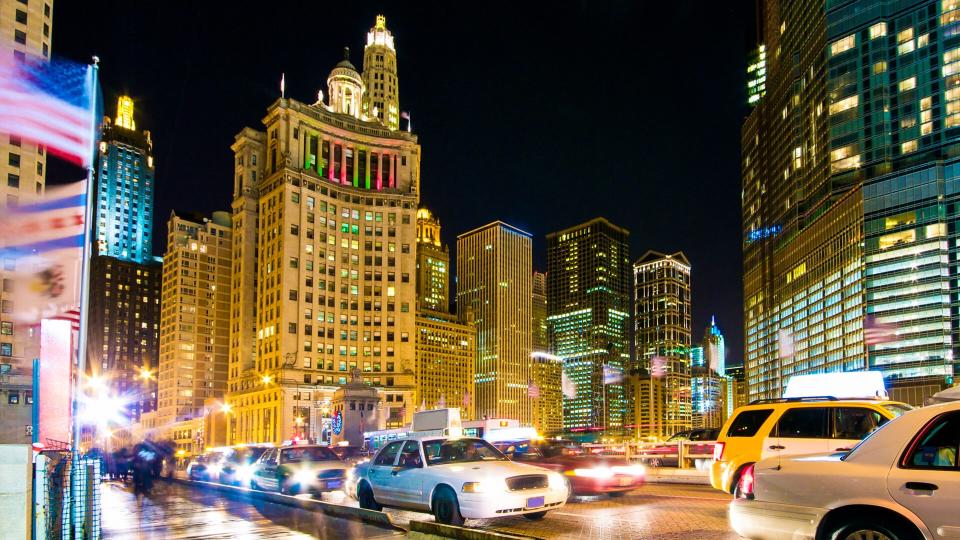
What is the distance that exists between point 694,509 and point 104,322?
187959 mm

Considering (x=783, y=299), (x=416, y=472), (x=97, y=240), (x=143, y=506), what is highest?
(x=97, y=240)

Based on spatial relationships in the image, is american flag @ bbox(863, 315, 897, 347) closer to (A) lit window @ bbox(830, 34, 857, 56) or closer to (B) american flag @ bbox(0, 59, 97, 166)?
(A) lit window @ bbox(830, 34, 857, 56)

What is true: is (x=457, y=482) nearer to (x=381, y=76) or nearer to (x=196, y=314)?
(x=196, y=314)

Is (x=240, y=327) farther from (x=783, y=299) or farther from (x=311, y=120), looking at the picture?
(x=783, y=299)

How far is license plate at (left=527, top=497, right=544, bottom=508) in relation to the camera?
12047 millimetres

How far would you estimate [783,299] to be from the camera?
525ft

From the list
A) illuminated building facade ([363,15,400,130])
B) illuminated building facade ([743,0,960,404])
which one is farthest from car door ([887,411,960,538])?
illuminated building facade ([363,15,400,130])

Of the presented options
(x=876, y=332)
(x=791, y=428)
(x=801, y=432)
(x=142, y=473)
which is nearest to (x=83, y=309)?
(x=791, y=428)

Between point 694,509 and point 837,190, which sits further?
point 837,190

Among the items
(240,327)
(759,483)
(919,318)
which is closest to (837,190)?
(919,318)

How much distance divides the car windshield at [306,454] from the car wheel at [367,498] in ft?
22.3

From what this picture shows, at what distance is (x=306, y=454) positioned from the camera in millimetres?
21828

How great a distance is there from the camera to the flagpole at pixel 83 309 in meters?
10.5

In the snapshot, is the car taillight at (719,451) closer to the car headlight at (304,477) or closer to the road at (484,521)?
the road at (484,521)
